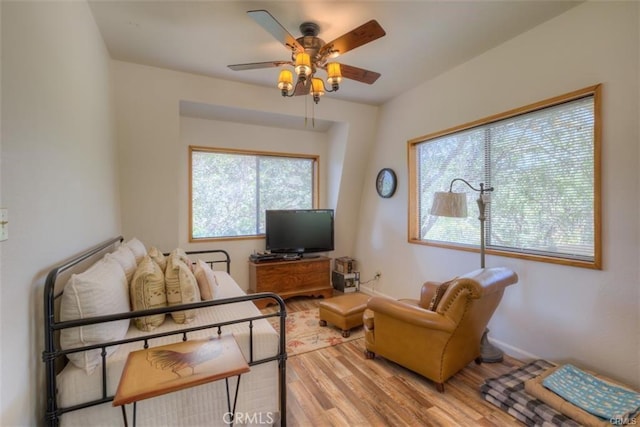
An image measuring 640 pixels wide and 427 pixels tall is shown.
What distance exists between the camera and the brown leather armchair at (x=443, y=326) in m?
1.93

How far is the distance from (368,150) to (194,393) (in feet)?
12.3

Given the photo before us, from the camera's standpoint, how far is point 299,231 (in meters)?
4.29

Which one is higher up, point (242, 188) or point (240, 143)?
point (240, 143)

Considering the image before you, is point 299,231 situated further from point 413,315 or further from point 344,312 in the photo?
point 413,315

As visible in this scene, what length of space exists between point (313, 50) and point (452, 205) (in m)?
1.77

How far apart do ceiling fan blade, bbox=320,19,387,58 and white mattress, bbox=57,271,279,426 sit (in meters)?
1.97

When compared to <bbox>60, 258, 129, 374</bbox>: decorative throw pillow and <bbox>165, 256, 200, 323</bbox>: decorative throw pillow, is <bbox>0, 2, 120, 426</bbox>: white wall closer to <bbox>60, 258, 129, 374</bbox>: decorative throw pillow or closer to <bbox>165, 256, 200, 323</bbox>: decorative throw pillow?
<bbox>60, 258, 129, 374</bbox>: decorative throw pillow

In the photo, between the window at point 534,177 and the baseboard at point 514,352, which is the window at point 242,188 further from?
the baseboard at point 514,352

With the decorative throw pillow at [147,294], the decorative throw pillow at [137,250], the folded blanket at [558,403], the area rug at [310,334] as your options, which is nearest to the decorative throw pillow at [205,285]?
the decorative throw pillow at [147,294]

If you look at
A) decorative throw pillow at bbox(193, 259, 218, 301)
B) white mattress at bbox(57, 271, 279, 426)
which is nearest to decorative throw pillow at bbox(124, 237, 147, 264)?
decorative throw pillow at bbox(193, 259, 218, 301)

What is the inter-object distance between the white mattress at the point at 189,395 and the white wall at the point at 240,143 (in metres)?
2.37

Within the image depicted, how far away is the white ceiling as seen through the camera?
2098mm

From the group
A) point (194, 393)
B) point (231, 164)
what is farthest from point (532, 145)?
point (231, 164)

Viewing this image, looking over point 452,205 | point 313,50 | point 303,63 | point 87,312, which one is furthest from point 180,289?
point 452,205
